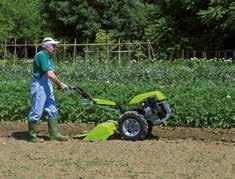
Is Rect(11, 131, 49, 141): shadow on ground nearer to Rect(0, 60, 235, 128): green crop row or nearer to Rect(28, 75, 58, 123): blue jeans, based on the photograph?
Rect(28, 75, 58, 123): blue jeans

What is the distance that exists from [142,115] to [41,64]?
5.83 ft

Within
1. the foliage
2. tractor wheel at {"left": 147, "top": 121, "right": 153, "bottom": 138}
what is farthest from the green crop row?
Answer: the foliage

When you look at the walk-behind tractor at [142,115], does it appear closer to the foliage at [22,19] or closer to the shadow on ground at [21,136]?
the shadow on ground at [21,136]

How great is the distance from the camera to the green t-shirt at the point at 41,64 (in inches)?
404

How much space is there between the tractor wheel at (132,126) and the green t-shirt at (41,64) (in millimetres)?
1409

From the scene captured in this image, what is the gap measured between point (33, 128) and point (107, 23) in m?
31.6

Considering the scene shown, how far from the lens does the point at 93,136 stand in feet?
33.9

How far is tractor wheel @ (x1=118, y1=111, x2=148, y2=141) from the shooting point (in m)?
10.2

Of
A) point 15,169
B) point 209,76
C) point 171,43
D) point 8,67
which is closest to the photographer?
point 15,169

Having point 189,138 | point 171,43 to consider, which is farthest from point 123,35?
point 189,138

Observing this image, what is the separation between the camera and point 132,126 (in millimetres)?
10305

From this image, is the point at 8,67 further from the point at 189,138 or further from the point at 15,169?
the point at 15,169

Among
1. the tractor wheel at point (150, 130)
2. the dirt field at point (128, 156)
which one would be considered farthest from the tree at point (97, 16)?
the dirt field at point (128, 156)

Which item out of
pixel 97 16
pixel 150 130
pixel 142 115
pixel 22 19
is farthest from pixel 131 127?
pixel 22 19
